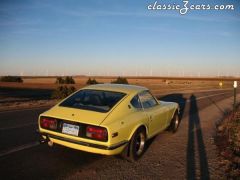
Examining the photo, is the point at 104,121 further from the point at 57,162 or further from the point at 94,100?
the point at 57,162

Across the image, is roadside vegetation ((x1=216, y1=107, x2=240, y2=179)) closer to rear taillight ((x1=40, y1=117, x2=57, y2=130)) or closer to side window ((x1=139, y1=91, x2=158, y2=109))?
side window ((x1=139, y1=91, x2=158, y2=109))

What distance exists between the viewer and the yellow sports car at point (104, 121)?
489 cm

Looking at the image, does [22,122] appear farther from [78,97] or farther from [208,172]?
[208,172]

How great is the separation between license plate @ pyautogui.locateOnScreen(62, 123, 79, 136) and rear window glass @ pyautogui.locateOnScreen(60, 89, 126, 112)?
510mm

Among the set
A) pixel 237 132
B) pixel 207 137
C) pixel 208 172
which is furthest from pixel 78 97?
pixel 237 132

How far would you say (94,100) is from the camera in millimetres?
5816

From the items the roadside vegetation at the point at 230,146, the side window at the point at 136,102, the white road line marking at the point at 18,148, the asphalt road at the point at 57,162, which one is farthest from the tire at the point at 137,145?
the white road line marking at the point at 18,148

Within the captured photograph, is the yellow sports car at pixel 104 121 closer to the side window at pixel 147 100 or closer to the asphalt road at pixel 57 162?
the side window at pixel 147 100

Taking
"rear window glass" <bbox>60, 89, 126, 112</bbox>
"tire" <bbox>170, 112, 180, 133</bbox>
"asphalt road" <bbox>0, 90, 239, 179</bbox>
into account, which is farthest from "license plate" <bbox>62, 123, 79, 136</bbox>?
"tire" <bbox>170, 112, 180, 133</bbox>

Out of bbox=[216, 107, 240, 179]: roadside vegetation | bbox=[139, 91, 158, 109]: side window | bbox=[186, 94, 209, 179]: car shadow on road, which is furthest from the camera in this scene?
bbox=[139, 91, 158, 109]: side window

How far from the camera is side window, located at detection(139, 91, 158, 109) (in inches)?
250

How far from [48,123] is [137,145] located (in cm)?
190

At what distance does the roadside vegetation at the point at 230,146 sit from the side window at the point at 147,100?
76.3 inches

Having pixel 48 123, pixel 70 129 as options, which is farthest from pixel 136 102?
pixel 48 123
